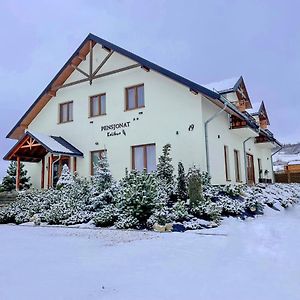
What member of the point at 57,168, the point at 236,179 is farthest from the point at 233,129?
the point at 57,168

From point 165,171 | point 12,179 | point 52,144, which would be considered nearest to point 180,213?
point 165,171

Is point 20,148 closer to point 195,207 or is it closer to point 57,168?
point 57,168

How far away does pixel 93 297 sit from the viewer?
11.6ft

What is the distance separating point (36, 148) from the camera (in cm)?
1738

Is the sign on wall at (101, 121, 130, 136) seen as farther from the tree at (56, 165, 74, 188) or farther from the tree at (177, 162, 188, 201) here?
the tree at (177, 162, 188, 201)

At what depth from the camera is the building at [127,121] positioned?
14.1 metres

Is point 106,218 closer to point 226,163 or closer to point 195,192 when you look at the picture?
point 195,192

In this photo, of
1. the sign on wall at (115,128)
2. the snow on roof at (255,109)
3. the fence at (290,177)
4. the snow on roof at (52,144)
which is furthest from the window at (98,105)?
the fence at (290,177)

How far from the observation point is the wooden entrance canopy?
15774 millimetres

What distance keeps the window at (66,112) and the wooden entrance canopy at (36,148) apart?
3.45 feet

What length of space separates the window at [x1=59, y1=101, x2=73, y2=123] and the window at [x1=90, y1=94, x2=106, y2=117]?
1.43m

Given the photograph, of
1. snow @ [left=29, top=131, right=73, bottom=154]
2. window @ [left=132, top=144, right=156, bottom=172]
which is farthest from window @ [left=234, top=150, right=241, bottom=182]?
snow @ [left=29, top=131, right=73, bottom=154]

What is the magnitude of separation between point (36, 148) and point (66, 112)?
244 cm

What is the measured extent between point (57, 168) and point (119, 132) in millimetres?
4321
